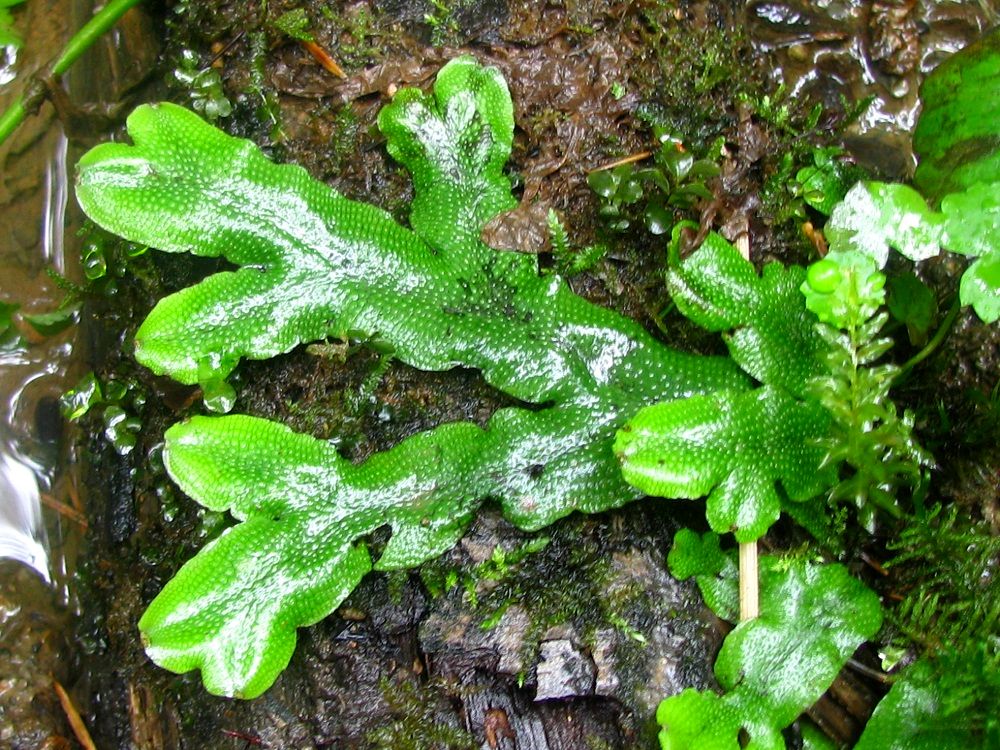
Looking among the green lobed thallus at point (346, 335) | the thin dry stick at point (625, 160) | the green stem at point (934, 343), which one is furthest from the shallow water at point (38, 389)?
the green stem at point (934, 343)

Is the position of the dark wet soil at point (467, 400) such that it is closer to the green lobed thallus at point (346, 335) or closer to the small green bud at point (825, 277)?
the green lobed thallus at point (346, 335)

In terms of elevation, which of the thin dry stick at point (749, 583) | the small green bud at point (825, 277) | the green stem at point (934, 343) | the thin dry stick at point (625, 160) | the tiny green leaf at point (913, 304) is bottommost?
the thin dry stick at point (749, 583)

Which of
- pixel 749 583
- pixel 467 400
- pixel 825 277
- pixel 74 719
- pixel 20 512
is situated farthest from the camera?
pixel 20 512

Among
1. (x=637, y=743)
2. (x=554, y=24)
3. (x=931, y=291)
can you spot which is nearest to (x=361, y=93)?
(x=554, y=24)

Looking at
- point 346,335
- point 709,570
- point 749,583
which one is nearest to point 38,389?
point 346,335

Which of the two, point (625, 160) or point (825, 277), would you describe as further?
point (625, 160)

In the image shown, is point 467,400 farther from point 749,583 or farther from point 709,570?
point 749,583

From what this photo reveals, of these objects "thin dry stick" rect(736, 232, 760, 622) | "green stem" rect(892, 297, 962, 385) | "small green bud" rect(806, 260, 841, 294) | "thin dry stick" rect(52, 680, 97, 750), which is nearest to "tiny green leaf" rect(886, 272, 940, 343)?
"green stem" rect(892, 297, 962, 385)

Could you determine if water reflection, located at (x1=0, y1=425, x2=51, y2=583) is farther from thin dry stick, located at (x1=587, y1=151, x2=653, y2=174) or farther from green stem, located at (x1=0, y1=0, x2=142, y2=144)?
thin dry stick, located at (x1=587, y1=151, x2=653, y2=174)
